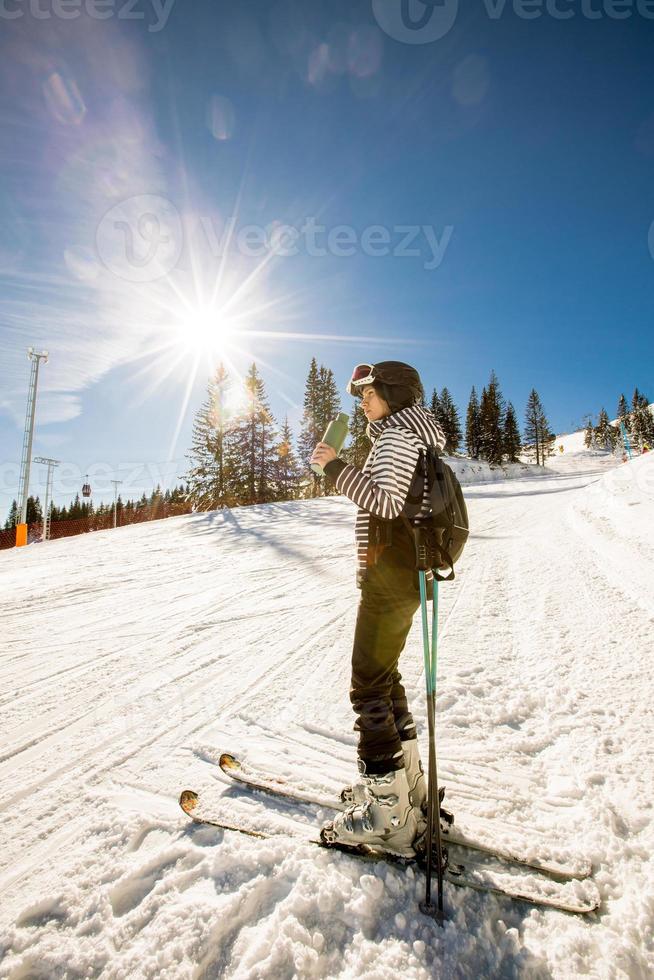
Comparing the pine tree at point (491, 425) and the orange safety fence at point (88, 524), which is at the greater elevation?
the pine tree at point (491, 425)

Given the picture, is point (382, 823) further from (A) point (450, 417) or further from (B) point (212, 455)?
(A) point (450, 417)

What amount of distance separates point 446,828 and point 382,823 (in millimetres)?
365

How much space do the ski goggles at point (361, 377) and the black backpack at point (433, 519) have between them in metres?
0.47

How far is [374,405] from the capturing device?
2027mm

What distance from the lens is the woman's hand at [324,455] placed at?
1986 millimetres

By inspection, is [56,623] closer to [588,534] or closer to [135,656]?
[135,656]

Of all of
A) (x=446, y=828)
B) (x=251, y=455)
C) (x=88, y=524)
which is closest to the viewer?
(x=446, y=828)

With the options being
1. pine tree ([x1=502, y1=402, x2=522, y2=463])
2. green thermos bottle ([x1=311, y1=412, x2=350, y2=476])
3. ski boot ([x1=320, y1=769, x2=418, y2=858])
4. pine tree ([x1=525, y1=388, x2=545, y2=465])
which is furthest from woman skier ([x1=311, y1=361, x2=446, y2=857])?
pine tree ([x1=525, y1=388, x2=545, y2=465])

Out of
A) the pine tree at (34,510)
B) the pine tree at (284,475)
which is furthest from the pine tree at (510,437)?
the pine tree at (34,510)

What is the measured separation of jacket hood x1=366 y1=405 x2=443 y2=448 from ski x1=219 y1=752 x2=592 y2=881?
1.94 metres

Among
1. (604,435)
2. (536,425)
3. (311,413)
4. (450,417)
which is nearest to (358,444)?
(311,413)

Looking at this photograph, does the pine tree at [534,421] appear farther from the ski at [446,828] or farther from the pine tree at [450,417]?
the ski at [446,828]

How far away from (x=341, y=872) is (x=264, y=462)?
33.7m

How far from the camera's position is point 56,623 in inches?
204
